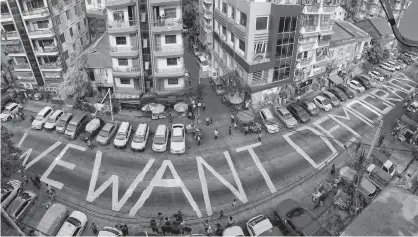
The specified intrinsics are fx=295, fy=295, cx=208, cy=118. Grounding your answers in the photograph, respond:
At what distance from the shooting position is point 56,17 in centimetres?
4788

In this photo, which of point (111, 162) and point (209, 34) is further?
point (209, 34)

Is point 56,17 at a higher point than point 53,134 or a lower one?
higher

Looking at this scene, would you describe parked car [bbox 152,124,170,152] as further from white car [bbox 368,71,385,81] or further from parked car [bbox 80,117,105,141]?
white car [bbox 368,71,385,81]

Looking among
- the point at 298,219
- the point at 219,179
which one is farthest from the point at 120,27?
the point at 298,219

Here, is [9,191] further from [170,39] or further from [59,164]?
[170,39]

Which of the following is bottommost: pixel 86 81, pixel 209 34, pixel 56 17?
pixel 86 81

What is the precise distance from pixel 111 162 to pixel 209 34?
34604 mm

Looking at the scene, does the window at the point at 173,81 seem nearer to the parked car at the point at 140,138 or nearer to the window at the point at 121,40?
the window at the point at 121,40

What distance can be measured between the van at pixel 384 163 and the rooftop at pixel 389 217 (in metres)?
25.0

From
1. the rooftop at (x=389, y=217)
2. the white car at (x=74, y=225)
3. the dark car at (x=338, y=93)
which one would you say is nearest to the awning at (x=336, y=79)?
the dark car at (x=338, y=93)

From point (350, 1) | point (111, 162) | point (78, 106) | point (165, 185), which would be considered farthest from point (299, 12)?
point (350, 1)

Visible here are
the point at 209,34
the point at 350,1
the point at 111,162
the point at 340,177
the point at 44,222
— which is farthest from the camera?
the point at 350,1

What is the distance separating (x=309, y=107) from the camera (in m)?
47.8

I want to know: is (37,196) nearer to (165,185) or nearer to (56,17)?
(165,185)
